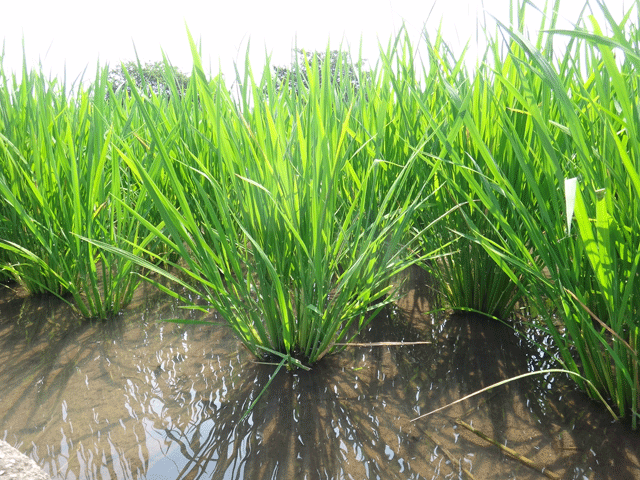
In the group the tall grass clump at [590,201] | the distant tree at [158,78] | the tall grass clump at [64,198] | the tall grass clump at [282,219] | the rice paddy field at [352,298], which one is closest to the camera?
the tall grass clump at [590,201]

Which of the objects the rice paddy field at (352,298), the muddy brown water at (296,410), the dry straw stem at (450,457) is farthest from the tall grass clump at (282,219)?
the dry straw stem at (450,457)

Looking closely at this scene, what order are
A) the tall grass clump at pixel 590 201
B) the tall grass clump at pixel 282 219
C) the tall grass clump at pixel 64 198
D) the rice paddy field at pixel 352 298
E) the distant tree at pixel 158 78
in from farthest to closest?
1. the tall grass clump at pixel 64 198
2. the distant tree at pixel 158 78
3. the tall grass clump at pixel 282 219
4. the rice paddy field at pixel 352 298
5. the tall grass clump at pixel 590 201

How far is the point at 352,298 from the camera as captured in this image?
103 cm

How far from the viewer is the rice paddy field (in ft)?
2.36

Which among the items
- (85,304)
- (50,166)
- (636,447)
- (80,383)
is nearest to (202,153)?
(50,166)

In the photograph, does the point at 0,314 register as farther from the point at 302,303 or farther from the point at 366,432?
the point at 366,432

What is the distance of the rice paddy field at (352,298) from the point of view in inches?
28.3

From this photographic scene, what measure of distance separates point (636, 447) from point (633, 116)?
486 mm

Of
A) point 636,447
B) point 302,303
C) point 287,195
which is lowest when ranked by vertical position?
point 636,447

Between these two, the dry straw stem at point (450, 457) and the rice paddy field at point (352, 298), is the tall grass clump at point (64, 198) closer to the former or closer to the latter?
the rice paddy field at point (352, 298)

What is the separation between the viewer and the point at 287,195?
886mm

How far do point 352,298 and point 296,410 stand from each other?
272mm

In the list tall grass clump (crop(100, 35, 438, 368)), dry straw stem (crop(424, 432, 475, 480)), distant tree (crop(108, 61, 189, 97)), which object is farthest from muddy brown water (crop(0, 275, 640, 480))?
distant tree (crop(108, 61, 189, 97))

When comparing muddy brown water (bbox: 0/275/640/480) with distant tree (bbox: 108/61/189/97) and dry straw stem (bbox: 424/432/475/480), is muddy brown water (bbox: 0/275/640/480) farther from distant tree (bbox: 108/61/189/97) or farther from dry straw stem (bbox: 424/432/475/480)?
distant tree (bbox: 108/61/189/97)
